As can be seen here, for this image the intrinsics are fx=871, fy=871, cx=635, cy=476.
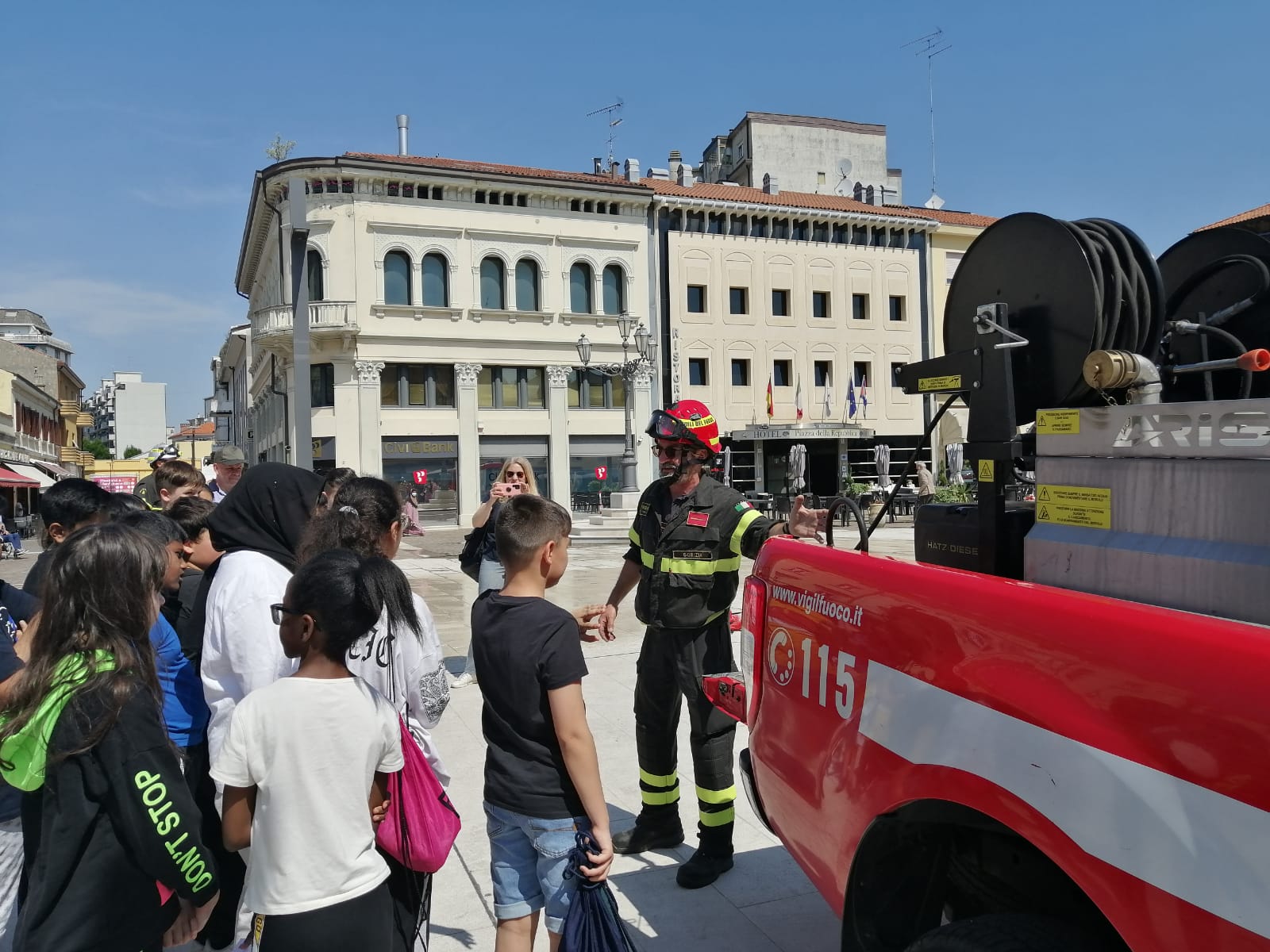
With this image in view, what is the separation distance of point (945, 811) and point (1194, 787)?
Answer: 602mm

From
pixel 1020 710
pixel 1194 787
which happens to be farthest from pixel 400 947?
pixel 1194 787

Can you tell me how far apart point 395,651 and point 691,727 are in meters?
1.76

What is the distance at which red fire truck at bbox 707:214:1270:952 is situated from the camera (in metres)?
1.30

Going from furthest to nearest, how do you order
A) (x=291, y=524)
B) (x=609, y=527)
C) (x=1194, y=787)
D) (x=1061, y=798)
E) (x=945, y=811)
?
(x=609, y=527)
(x=291, y=524)
(x=945, y=811)
(x=1061, y=798)
(x=1194, y=787)

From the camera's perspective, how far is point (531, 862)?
260 centimetres

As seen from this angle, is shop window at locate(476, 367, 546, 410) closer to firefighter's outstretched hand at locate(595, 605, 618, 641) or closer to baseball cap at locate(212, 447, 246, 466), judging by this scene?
baseball cap at locate(212, 447, 246, 466)

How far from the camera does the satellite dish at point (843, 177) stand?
44.5 m

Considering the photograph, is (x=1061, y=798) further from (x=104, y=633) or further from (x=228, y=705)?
(x=228, y=705)

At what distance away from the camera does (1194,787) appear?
4.12 ft

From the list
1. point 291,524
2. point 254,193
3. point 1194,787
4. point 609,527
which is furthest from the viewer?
point 254,193

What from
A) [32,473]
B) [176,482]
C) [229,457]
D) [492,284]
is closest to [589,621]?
[176,482]

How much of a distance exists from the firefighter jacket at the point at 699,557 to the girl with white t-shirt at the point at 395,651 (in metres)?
1.37

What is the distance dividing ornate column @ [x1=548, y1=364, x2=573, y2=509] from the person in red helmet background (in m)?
30.7

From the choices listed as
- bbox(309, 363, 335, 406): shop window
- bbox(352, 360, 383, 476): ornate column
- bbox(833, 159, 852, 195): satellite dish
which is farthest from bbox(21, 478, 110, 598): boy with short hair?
bbox(833, 159, 852, 195): satellite dish
